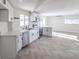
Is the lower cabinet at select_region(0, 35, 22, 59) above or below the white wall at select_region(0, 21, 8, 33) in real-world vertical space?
below

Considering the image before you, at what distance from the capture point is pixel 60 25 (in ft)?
45.6

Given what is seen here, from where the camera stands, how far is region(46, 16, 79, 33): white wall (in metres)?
13.0

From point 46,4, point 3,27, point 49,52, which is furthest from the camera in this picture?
point 46,4

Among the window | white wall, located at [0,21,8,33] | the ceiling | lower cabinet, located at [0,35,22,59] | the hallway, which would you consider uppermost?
the ceiling

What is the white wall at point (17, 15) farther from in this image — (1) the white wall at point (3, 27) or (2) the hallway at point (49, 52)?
(2) the hallway at point (49, 52)

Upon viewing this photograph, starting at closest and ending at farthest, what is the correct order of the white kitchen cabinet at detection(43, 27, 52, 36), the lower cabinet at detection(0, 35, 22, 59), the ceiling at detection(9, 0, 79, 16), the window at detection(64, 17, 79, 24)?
1. the lower cabinet at detection(0, 35, 22, 59)
2. the ceiling at detection(9, 0, 79, 16)
3. the white kitchen cabinet at detection(43, 27, 52, 36)
4. the window at detection(64, 17, 79, 24)

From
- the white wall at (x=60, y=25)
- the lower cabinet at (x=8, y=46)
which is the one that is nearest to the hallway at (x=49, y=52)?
the lower cabinet at (x=8, y=46)

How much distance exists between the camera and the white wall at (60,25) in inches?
511

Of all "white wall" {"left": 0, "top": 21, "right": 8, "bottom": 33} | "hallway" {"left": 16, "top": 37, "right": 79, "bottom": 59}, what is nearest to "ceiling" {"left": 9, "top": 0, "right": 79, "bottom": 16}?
"white wall" {"left": 0, "top": 21, "right": 8, "bottom": 33}

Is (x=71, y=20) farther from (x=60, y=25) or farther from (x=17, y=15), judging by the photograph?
(x=17, y=15)

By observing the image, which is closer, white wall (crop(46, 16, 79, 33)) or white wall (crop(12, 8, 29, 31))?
white wall (crop(12, 8, 29, 31))

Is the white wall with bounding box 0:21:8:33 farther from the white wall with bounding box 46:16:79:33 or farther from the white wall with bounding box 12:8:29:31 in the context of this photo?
the white wall with bounding box 46:16:79:33

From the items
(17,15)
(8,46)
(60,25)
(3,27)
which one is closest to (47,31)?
(17,15)

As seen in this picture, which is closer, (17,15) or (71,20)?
(17,15)
